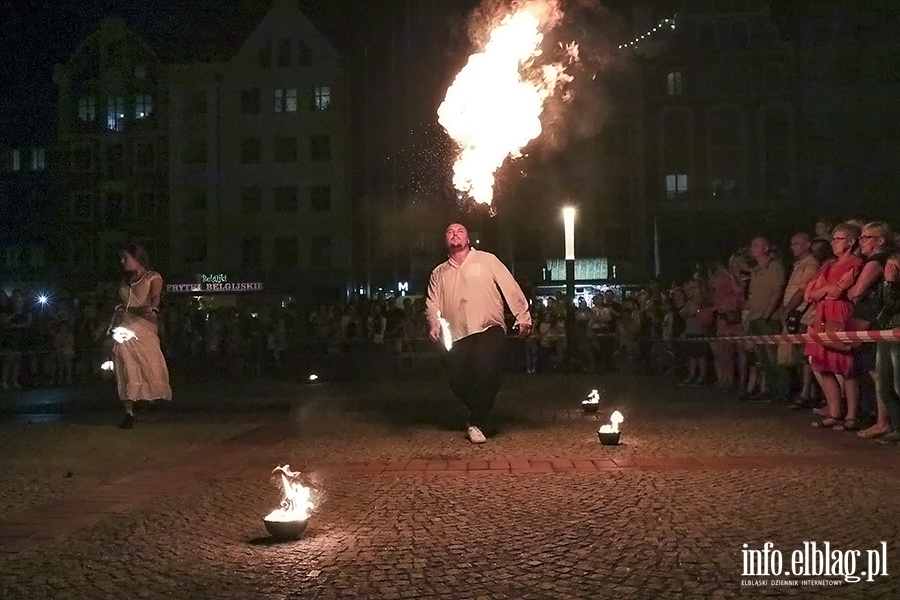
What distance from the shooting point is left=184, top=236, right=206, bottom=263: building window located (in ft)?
204

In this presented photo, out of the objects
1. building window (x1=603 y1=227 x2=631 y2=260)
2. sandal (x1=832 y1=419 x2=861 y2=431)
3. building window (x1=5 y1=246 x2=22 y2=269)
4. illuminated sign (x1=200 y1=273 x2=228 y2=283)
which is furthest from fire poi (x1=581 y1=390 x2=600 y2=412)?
building window (x1=5 y1=246 x2=22 y2=269)

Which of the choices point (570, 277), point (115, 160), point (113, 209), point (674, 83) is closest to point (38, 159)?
point (115, 160)

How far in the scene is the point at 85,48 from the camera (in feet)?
211

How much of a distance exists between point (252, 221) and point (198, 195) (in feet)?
12.6

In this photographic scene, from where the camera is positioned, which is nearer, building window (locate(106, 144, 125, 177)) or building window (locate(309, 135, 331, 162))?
building window (locate(309, 135, 331, 162))

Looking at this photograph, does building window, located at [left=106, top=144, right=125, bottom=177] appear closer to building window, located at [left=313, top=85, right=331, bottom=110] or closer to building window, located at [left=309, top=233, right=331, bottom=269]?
building window, located at [left=313, top=85, right=331, bottom=110]

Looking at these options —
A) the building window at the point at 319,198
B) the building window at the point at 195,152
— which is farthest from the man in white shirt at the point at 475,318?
the building window at the point at 195,152

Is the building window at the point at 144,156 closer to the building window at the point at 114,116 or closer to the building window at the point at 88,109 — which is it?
the building window at the point at 114,116

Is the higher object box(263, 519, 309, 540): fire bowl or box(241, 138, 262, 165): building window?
box(241, 138, 262, 165): building window

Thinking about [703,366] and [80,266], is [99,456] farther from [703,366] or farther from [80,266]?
[80,266]

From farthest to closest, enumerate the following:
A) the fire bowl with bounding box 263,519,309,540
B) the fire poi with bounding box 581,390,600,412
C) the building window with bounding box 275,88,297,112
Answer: the building window with bounding box 275,88,297,112 → the fire poi with bounding box 581,390,600,412 → the fire bowl with bounding box 263,519,309,540

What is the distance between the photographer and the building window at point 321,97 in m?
61.1

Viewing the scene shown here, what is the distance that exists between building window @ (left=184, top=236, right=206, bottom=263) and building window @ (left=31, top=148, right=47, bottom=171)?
11379 millimetres

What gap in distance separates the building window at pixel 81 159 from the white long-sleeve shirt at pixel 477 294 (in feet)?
193
